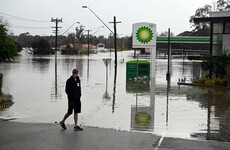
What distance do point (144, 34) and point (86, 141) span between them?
22.8 metres

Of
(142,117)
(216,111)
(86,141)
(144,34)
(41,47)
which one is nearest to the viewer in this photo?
(86,141)

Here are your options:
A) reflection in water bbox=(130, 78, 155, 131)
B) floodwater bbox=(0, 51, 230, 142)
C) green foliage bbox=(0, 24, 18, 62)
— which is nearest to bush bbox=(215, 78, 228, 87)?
floodwater bbox=(0, 51, 230, 142)

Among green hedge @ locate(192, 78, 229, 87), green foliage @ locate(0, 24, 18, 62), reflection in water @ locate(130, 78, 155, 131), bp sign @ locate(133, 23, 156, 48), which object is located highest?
bp sign @ locate(133, 23, 156, 48)

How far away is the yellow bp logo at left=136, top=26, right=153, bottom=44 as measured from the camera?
31.0 metres

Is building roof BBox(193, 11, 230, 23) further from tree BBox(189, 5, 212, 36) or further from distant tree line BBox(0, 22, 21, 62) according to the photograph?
tree BBox(189, 5, 212, 36)

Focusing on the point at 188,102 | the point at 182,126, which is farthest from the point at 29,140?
the point at 188,102

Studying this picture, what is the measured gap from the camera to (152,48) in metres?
32.0

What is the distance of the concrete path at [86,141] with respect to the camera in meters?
8.61

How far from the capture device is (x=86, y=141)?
9117mm

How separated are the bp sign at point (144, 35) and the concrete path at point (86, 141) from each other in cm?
2110

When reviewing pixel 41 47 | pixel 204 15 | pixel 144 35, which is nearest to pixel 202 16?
pixel 204 15

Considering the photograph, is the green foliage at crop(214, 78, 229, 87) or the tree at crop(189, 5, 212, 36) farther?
the tree at crop(189, 5, 212, 36)

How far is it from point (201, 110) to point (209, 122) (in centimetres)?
279

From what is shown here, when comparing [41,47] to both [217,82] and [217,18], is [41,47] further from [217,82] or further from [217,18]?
[217,82]
